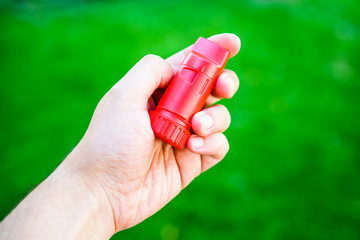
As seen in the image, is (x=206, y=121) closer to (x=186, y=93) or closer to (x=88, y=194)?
(x=186, y=93)

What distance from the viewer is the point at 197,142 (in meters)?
1.60

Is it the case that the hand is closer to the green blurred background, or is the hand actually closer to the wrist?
the wrist

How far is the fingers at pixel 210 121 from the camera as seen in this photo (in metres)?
1.54

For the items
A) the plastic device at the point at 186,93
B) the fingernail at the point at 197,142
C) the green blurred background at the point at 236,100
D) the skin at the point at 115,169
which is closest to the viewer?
the skin at the point at 115,169

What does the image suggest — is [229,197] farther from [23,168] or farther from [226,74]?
[23,168]

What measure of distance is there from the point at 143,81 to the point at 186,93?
22 centimetres

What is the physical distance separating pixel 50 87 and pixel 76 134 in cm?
71

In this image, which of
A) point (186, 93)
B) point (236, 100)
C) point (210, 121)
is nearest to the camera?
point (186, 93)

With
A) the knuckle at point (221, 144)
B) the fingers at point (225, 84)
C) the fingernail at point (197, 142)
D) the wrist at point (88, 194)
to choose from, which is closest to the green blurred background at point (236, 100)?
the wrist at point (88, 194)

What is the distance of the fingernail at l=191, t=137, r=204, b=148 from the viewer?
1.59 metres

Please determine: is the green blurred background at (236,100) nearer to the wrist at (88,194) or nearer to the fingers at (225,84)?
the wrist at (88,194)

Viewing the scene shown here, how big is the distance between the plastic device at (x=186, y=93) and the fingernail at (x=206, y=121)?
6 cm

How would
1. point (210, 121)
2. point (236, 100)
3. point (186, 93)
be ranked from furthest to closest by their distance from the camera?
point (236, 100) < point (210, 121) < point (186, 93)

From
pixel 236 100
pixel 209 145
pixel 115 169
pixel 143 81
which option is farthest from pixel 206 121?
pixel 236 100
